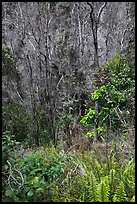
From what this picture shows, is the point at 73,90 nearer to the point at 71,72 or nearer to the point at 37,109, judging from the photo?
the point at 71,72

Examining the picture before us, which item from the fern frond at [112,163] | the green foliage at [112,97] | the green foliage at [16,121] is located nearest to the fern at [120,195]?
the fern frond at [112,163]

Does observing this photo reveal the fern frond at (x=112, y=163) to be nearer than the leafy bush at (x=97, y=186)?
No

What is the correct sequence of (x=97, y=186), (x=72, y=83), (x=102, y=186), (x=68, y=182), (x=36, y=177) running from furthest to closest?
(x=72, y=83)
(x=68, y=182)
(x=97, y=186)
(x=102, y=186)
(x=36, y=177)

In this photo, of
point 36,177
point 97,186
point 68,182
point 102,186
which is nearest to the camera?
point 36,177

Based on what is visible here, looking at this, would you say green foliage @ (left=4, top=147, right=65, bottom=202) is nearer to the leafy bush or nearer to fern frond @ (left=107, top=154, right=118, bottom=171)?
the leafy bush

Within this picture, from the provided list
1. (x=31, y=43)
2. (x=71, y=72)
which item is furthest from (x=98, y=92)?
(x=31, y=43)

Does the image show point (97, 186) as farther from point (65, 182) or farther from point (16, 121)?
point (16, 121)

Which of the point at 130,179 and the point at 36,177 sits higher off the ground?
the point at 36,177

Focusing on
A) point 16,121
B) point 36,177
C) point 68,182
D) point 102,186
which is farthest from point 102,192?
point 16,121

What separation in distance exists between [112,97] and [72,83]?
2.98 meters

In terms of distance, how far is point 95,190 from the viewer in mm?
2658

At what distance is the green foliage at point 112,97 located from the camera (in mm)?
5786

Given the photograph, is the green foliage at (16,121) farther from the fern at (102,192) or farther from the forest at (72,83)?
the fern at (102,192)

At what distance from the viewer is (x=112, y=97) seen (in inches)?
237
